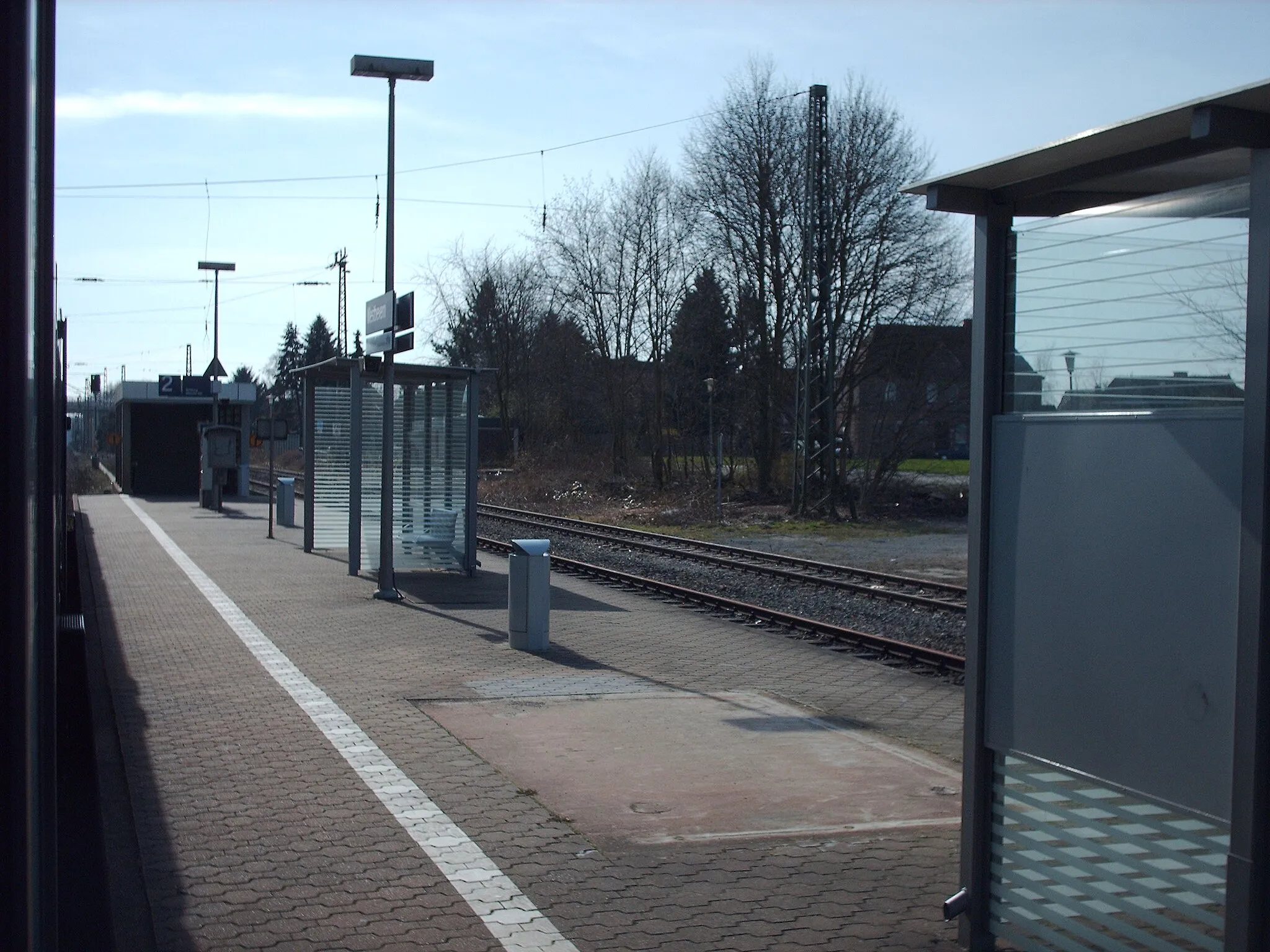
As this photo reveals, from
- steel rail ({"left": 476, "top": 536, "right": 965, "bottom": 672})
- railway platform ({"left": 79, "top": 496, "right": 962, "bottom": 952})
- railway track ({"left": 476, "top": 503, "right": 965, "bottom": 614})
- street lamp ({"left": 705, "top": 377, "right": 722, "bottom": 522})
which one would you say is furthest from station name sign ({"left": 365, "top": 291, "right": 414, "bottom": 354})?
street lamp ({"left": 705, "top": 377, "right": 722, "bottom": 522})

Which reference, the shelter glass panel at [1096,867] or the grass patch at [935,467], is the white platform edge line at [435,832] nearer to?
the shelter glass panel at [1096,867]

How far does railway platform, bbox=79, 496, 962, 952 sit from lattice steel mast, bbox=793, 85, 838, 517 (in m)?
18.5

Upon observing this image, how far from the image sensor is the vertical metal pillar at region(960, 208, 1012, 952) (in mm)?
4465

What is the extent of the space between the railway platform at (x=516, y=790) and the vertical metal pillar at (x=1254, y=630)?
1416 millimetres

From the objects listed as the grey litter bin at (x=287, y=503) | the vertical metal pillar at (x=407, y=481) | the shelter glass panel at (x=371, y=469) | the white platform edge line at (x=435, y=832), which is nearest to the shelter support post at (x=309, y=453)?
the shelter glass panel at (x=371, y=469)

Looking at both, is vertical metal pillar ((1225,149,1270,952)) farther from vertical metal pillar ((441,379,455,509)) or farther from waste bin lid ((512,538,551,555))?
vertical metal pillar ((441,379,455,509))

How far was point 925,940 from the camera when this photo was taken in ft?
14.9

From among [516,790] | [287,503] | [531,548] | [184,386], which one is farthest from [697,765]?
[184,386]

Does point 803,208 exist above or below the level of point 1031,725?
above

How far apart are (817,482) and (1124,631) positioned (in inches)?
1099

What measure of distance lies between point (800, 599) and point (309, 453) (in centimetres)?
784

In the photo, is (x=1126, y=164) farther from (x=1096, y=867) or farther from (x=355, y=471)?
(x=355, y=471)

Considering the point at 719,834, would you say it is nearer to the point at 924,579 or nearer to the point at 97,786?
the point at 97,786

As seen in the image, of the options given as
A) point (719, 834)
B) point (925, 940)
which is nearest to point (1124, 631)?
point (925, 940)
